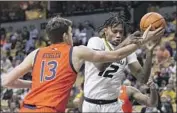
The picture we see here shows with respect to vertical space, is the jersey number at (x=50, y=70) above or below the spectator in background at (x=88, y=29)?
above

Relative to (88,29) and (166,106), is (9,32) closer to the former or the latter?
(88,29)

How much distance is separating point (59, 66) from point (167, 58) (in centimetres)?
1234

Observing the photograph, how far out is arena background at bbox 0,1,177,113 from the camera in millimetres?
16641

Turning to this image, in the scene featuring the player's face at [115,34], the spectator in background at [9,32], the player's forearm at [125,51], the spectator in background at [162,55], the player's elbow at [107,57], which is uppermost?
the player's forearm at [125,51]

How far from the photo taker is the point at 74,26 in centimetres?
2309

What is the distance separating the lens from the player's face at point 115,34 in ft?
19.6

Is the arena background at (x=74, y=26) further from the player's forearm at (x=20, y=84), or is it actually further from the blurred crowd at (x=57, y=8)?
the player's forearm at (x=20, y=84)

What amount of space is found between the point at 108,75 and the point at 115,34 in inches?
19.6

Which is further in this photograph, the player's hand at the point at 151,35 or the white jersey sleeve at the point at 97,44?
the white jersey sleeve at the point at 97,44

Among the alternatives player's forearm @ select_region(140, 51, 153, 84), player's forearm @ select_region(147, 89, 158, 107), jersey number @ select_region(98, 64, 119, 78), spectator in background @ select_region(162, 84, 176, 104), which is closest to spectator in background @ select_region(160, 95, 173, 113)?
spectator in background @ select_region(162, 84, 176, 104)

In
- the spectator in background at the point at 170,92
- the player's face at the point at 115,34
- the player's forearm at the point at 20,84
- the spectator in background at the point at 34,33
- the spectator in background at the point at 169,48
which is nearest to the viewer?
the player's forearm at the point at 20,84

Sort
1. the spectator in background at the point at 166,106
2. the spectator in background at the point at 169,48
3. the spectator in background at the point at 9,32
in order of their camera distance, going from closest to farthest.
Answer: the spectator in background at the point at 166,106, the spectator in background at the point at 169,48, the spectator in background at the point at 9,32

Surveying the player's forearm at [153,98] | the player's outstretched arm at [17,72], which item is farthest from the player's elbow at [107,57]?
the player's forearm at [153,98]

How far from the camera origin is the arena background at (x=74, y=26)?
16641 millimetres
